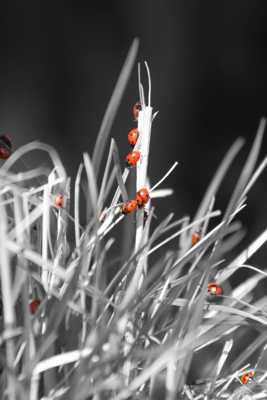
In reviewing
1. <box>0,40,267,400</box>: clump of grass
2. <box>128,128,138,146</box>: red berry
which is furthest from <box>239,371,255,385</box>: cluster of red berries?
<box>128,128,138,146</box>: red berry

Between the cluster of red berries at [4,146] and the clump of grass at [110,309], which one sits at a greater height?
the cluster of red berries at [4,146]

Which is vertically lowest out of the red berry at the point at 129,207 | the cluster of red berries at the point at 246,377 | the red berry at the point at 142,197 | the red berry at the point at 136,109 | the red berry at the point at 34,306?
the cluster of red berries at the point at 246,377

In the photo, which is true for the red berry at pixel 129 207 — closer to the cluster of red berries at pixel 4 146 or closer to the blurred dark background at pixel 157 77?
the cluster of red berries at pixel 4 146

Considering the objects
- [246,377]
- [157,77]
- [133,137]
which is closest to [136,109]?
[133,137]

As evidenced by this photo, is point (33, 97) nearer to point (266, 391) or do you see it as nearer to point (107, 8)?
point (107, 8)

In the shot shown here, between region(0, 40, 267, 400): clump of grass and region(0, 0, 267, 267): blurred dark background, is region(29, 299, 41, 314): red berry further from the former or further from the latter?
region(0, 0, 267, 267): blurred dark background

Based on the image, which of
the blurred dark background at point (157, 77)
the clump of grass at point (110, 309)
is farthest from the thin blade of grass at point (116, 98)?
the blurred dark background at point (157, 77)
